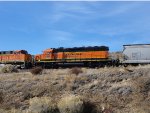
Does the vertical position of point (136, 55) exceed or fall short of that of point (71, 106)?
it exceeds it

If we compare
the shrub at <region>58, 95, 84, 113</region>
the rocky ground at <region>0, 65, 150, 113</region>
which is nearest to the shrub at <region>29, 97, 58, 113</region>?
the rocky ground at <region>0, 65, 150, 113</region>

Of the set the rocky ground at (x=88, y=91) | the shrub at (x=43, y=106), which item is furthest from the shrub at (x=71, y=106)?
the shrub at (x=43, y=106)

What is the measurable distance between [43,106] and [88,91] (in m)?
4.86

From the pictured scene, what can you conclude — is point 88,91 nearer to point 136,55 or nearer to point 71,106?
point 71,106

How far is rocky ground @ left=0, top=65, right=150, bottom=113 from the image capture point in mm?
28656

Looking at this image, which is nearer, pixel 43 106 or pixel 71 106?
pixel 71 106

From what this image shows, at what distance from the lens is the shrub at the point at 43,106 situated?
2798 centimetres

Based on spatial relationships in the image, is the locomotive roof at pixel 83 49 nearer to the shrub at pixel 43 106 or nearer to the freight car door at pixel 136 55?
the freight car door at pixel 136 55

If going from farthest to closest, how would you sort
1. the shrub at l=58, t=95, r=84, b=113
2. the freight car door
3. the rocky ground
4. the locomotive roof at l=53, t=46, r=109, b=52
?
the locomotive roof at l=53, t=46, r=109, b=52 < the freight car door < the rocky ground < the shrub at l=58, t=95, r=84, b=113

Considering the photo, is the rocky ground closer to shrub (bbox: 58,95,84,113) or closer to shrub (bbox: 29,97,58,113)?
shrub (bbox: 29,97,58,113)

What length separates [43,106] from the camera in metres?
28.0

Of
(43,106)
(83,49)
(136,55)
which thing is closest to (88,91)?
(43,106)

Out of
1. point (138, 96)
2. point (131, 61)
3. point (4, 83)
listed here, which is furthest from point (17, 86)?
point (131, 61)

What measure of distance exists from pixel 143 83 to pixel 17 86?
10.8 meters
